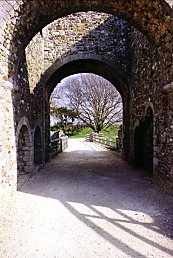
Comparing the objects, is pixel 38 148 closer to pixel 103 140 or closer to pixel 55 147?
pixel 55 147

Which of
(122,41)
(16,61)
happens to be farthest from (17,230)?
(122,41)

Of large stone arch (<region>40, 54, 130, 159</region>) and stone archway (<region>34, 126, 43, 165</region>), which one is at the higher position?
large stone arch (<region>40, 54, 130, 159</region>)

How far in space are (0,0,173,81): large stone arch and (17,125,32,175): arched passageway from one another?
A: 2.56 m

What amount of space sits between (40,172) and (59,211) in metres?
3.83

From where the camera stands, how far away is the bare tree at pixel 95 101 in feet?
82.5

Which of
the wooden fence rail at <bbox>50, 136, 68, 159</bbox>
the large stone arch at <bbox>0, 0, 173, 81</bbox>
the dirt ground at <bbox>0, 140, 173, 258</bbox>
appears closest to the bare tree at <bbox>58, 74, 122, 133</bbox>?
the wooden fence rail at <bbox>50, 136, 68, 159</bbox>

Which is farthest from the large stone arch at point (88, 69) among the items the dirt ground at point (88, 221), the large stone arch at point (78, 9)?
the dirt ground at point (88, 221)

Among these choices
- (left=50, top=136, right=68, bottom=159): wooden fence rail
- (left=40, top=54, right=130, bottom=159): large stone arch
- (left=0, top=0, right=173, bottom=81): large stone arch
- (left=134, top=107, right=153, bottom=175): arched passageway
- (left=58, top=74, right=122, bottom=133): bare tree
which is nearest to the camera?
(left=0, top=0, right=173, bottom=81): large stone arch

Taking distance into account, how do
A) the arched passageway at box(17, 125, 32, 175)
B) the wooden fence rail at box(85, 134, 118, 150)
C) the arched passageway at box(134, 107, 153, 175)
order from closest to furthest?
1. the arched passageway at box(17, 125, 32, 175)
2. the arched passageway at box(134, 107, 153, 175)
3. the wooden fence rail at box(85, 134, 118, 150)

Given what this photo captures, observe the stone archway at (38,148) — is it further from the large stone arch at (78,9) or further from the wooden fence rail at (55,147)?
the large stone arch at (78,9)

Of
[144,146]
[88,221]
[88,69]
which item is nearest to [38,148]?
[144,146]

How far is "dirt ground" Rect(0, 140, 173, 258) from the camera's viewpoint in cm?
290

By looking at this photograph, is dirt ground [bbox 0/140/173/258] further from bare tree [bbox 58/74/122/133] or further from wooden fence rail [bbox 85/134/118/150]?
bare tree [bbox 58/74/122/133]

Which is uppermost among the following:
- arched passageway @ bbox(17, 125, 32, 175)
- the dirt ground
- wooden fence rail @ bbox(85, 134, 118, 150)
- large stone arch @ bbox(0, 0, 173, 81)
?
large stone arch @ bbox(0, 0, 173, 81)
